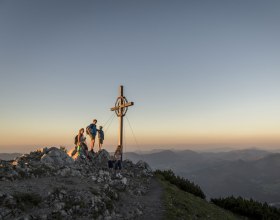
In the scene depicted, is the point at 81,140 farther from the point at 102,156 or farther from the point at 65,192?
the point at 65,192

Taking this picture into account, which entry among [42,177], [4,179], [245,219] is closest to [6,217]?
[4,179]

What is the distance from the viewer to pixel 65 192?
12805 mm

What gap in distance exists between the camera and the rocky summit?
1121cm

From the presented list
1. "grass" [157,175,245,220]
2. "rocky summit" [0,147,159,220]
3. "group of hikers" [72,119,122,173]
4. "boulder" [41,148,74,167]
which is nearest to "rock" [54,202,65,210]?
"rocky summit" [0,147,159,220]

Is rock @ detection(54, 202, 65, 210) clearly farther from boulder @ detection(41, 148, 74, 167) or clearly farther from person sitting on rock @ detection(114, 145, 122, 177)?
person sitting on rock @ detection(114, 145, 122, 177)

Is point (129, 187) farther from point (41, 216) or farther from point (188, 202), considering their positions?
point (41, 216)

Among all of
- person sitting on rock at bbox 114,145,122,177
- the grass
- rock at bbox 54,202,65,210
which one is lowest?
the grass

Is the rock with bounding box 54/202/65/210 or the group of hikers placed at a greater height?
the group of hikers

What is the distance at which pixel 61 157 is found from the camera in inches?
761

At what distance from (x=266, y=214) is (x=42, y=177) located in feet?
54.1

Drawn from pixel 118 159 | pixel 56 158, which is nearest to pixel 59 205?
pixel 56 158

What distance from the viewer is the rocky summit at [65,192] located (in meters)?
11.2

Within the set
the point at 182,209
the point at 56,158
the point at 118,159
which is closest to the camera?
the point at 182,209

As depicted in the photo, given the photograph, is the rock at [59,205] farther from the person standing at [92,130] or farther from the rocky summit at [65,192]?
the person standing at [92,130]
